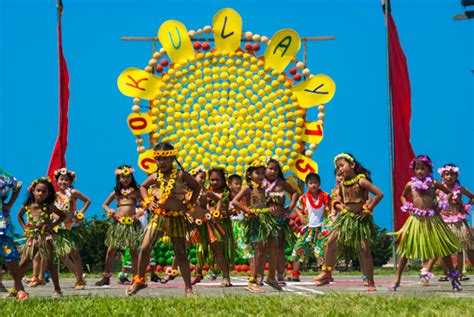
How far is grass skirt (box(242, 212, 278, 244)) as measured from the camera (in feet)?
32.4

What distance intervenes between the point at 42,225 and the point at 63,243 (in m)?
0.84

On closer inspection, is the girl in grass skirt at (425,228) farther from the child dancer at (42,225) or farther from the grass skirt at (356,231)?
the child dancer at (42,225)

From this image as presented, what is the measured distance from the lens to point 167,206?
8.40m

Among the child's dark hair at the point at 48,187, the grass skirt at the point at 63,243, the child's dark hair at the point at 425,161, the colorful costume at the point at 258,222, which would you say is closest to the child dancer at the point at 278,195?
the colorful costume at the point at 258,222

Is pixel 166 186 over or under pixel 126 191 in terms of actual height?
under

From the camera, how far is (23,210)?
977 cm

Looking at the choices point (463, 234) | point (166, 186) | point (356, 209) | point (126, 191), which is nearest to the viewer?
point (166, 186)

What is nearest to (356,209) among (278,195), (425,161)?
(425,161)

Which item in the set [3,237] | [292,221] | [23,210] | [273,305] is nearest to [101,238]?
[292,221]

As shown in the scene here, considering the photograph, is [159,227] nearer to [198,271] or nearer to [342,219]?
[342,219]

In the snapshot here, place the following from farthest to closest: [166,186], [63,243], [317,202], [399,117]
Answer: [399,117], [317,202], [63,243], [166,186]

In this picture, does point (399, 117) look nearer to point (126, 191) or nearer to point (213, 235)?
point (213, 235)

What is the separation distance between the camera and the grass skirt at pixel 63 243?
32.7 ft

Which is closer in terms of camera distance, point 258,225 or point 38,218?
point 38,218
